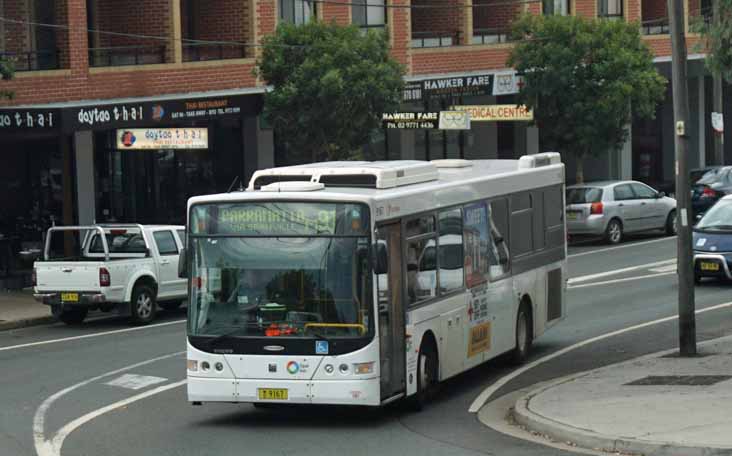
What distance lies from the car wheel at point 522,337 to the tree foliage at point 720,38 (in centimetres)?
442

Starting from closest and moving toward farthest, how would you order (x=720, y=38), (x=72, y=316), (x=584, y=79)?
(x=720, y=38) → (x=72, y=316) → (x=584, y=79)

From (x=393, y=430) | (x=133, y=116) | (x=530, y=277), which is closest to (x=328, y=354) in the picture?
(x=393, y=430)

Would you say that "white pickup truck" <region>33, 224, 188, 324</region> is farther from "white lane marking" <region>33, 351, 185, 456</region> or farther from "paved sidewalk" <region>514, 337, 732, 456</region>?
"paved sidewalk" <region>514, 337, 732, 456</region>

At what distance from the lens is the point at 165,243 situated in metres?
26.6

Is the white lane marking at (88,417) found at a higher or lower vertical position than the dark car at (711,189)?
lower

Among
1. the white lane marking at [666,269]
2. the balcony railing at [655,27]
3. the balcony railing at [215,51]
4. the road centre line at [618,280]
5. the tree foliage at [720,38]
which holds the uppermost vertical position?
the balcony railing at [655,27]

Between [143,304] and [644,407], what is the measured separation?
13415 mm

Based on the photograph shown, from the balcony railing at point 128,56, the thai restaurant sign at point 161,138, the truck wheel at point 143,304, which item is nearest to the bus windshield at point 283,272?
the truck wheel at point 143,304

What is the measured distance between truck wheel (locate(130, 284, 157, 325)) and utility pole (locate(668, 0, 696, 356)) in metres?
11.1

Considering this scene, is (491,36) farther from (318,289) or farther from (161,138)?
(318,289)

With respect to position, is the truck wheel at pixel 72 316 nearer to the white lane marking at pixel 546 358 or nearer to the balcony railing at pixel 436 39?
the white lane marking at pixel 546 358

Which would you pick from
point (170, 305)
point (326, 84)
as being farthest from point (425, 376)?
point (326, 84)

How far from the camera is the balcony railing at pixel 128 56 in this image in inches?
1350

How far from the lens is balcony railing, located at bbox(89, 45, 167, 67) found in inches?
1350
